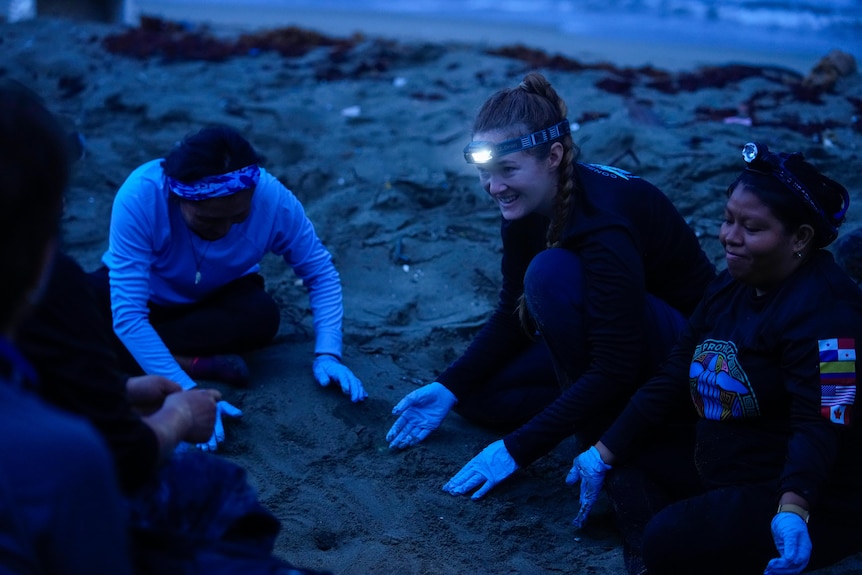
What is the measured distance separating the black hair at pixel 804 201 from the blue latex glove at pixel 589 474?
829 millimetres

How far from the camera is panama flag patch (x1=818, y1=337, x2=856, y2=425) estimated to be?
2066 millimetres

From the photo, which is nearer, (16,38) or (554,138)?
(554,138)

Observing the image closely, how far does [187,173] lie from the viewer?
2.84m

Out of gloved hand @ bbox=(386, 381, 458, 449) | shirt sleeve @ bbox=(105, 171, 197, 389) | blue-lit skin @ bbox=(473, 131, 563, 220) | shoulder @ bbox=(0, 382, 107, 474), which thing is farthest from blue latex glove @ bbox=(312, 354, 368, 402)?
shoulder @ bbox=(0, 382, 107, 474)

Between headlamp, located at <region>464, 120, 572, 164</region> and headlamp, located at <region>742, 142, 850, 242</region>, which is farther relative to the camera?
headlamp, located at <region>464, 120, 572, 164</region>

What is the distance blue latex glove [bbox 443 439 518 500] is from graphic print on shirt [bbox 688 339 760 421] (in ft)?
2.05

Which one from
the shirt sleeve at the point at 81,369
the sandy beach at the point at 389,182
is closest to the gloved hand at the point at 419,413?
the sandy beach at the point at 389,182

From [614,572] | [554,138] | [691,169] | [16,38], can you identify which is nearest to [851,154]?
[691,169]

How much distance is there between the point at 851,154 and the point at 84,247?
13.3ft

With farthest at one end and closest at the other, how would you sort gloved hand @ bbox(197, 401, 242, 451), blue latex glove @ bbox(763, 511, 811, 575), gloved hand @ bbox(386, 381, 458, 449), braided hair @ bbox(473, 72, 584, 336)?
1. gloved hand @ bbox(386, 381, 458, 449)
2. gloved hand @ bbox(197, 401, 242, 451)
3. braided hair @ bbox(473, 72, 584, 336)
4. blue latex glove @ bbox(763, 511, 811, 575)

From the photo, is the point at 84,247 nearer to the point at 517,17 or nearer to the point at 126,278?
the point at 126,278

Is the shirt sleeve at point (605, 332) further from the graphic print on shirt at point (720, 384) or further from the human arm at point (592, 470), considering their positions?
the graphic print on shirt at point (720, 384)

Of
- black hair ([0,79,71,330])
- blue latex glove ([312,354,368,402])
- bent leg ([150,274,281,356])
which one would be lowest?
blue latex glove ([312,354,368,402])

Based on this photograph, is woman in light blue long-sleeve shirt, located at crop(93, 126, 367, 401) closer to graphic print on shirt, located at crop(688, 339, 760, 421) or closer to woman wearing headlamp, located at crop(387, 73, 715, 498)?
woman wearing headlamp, located at crop(387, 73, 715, 498)
